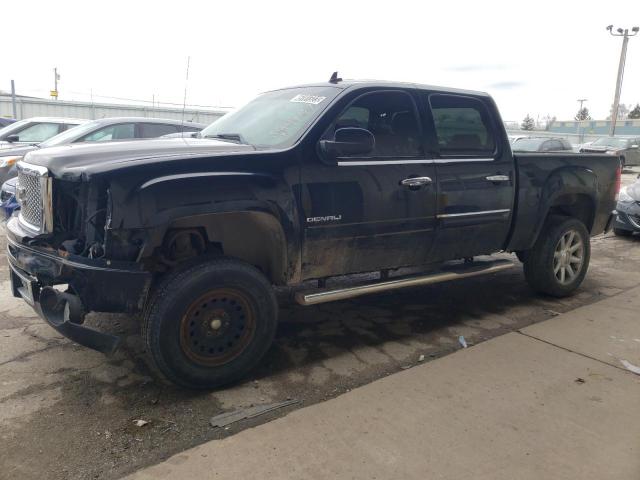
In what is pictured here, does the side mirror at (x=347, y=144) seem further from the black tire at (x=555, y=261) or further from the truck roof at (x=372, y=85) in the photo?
the black tire at (x=555, y=261)

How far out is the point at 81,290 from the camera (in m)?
3.04

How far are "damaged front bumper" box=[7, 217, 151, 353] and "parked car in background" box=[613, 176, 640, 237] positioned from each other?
26.7ft

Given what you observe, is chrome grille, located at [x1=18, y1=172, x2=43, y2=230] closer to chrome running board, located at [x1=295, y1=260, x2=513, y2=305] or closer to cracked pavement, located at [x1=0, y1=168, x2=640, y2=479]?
cracked pavement, located at [x1=0, y1=168, x2=640, y2=479]

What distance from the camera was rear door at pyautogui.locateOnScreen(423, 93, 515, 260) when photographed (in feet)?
14.3

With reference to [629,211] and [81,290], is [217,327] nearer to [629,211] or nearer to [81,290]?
[81,290]

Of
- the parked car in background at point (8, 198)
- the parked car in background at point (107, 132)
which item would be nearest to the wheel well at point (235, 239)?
the parked car in background at point (8, 198)

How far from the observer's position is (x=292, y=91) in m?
4.37

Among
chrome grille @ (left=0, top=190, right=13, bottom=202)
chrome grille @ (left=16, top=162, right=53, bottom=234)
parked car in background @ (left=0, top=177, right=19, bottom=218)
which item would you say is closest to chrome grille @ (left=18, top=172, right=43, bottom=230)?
chrome grille @ (left=16, top=162, right=53, bottom=234)

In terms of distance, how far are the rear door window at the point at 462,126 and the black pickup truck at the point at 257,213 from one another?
1 cm

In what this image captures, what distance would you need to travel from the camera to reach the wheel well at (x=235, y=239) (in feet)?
11.0

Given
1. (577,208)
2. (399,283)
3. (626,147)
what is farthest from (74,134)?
(626,147)

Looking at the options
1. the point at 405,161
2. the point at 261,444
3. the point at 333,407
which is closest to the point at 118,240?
the point at 261,444

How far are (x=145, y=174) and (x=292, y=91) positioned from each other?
1785 mm

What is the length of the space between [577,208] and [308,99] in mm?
3388
